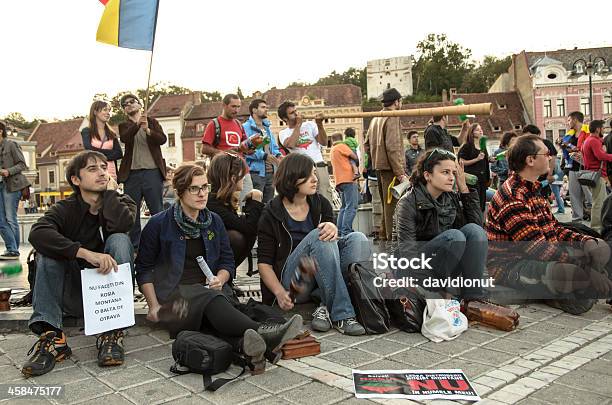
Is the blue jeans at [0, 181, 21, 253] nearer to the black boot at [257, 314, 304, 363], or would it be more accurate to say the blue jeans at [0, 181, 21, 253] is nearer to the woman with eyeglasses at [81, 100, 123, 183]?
the woman with eyeglasses at [81, 100, 123, 183]

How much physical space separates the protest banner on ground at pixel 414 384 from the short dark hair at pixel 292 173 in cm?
167

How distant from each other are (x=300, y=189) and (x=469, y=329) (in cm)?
168

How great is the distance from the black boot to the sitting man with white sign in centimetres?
94

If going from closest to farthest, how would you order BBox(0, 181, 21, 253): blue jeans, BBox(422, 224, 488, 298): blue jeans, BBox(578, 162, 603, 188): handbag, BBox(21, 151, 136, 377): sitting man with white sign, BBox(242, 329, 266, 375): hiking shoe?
BBox(242, 329, 266, 375): hiking shoe → BBox(21, 151, 136, 377): sitting man with white sign → BBox(422, 224, 488, 298): blue jeans → BBox(0, 181, 21, 253): blue jeans → BBox(578, 162, 603, 188): handbag

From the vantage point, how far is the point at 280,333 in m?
3.50

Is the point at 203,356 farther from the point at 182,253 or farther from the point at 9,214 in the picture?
the point at 9,214

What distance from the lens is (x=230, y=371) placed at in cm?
342

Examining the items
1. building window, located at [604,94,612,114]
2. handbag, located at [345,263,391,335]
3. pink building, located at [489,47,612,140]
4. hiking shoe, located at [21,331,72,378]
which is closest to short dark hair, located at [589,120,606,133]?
handbag, located at [345,263,391,335]

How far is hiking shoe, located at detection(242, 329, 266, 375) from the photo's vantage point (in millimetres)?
3287

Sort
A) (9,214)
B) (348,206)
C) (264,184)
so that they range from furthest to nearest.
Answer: (9,214) → (348,206) → (264,184)

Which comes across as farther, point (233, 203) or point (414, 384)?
point (233, 203)

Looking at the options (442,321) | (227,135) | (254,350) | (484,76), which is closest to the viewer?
(254,350)

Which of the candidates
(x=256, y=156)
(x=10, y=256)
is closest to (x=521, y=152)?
(x=256, y=156)

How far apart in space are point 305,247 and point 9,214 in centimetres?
621
